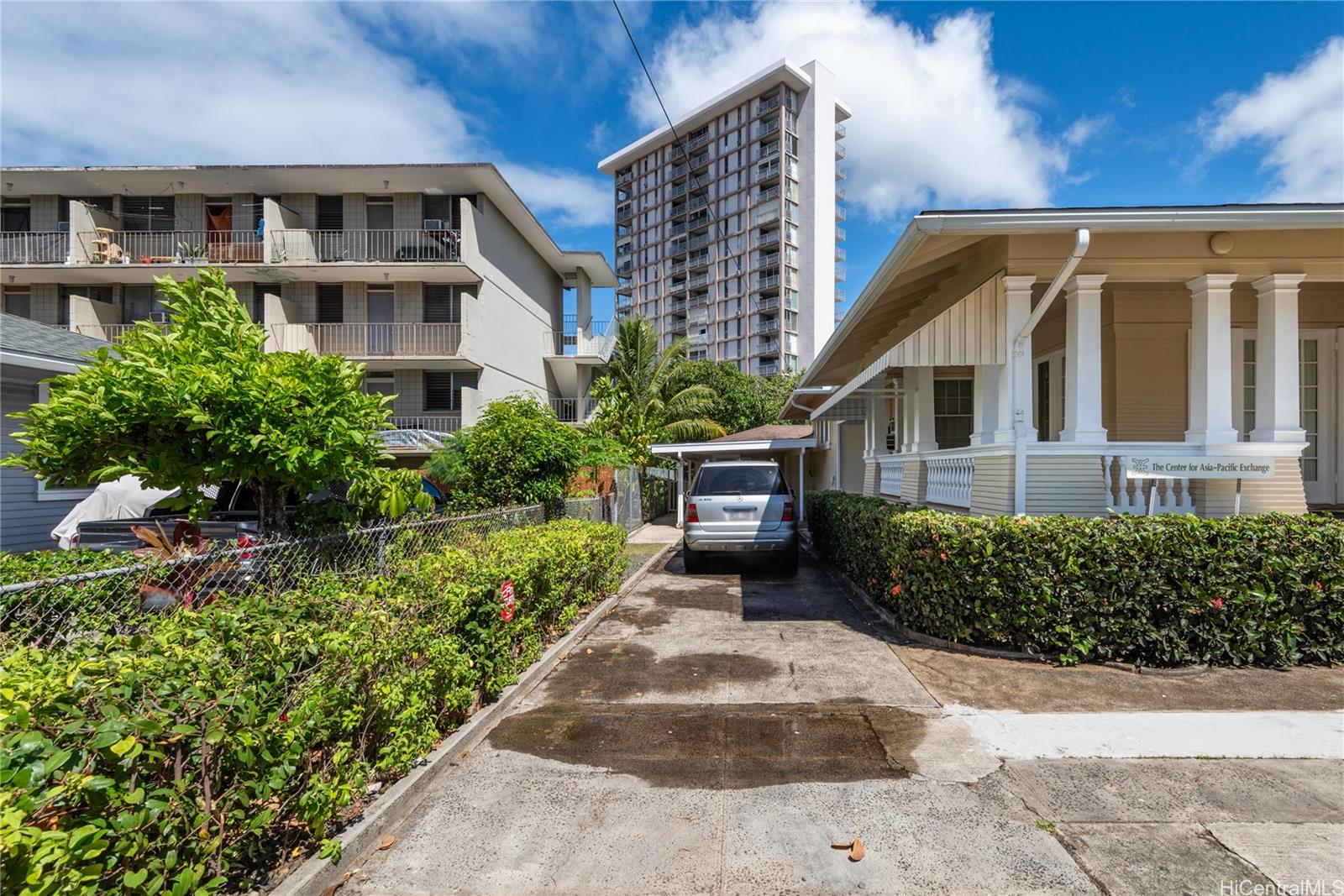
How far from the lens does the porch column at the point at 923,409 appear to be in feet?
33.4

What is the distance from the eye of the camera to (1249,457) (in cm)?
666

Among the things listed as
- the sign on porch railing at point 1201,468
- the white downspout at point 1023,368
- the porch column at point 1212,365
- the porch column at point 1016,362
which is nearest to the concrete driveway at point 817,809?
the white downspout at point 1023,368

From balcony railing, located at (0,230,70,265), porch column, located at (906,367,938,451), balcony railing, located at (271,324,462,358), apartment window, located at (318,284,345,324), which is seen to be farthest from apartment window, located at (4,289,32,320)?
porch column, located at (906,367,938,451)

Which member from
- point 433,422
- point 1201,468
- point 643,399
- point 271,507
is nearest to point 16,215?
point 433,422

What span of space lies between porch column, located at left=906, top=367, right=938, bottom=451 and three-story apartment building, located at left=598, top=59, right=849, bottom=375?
50.3 m

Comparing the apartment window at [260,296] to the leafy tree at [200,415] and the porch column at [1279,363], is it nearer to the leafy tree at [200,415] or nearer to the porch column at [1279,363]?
the leafy tree at [200,415]

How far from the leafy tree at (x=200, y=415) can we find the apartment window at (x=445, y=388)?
17368mm

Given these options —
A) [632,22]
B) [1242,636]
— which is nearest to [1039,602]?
[1242,636]

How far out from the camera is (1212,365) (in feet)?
22.8

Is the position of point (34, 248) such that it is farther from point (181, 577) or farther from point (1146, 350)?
point (1146, 350)

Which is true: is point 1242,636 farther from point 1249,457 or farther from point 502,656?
point 502,656

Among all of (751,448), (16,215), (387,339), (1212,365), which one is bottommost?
(751,448)

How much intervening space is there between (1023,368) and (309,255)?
68.7ft

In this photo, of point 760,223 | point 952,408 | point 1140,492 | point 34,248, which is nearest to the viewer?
point 1140,492
